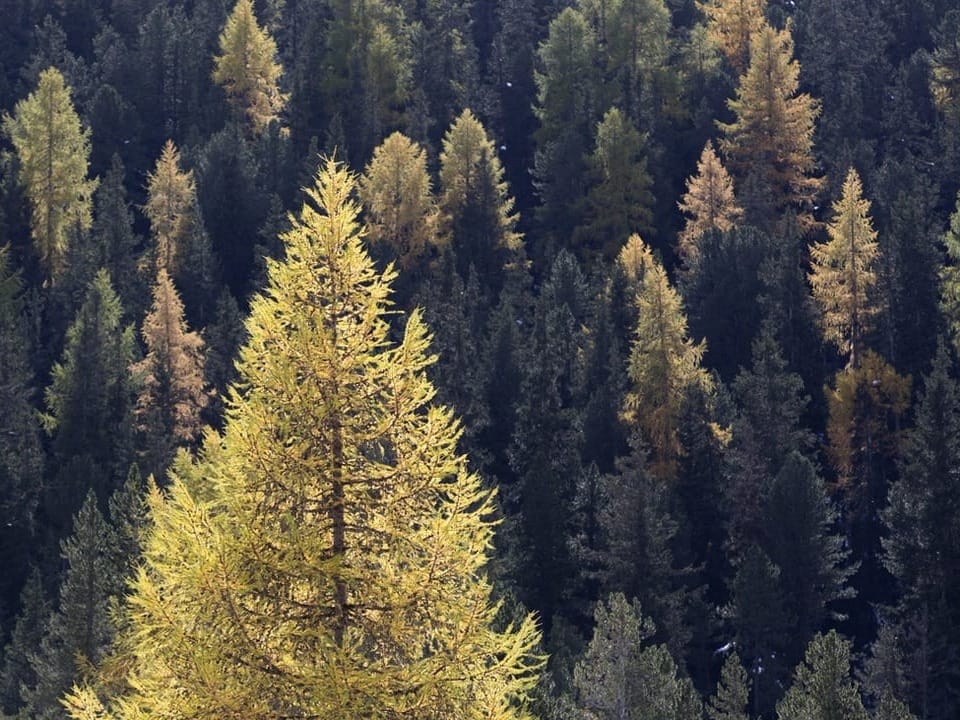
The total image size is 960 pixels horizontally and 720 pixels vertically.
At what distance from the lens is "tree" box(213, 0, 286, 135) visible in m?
89.6

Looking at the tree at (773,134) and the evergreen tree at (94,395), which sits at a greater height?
the tree at (773,134)

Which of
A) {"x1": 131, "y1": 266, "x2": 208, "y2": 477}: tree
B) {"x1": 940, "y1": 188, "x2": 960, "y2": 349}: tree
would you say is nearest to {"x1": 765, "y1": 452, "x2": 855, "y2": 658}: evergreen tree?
{"x1": 940, "y1": 188, "x2": 960, "y2": 349}: tree

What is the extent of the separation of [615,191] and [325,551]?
64760 mm

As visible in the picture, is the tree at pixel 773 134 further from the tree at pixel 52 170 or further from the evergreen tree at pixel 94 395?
the tree at pixel 52 170

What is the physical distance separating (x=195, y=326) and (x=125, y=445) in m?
14.1

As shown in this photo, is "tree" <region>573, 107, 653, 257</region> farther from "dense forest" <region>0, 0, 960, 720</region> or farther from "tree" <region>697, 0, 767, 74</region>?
"tree" <region>697, 0, 767, 74</region>

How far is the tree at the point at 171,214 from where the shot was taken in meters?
73.2

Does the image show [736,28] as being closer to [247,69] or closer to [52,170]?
[247,69]

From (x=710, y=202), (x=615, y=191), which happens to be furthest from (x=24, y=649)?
(x=615, y=191)

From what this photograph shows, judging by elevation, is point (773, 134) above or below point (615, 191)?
above

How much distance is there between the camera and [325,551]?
46.1 ft

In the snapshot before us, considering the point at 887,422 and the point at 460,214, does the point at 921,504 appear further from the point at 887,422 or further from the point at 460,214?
the point at 460,214

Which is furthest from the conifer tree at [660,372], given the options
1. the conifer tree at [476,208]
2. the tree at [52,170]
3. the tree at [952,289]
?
the tree at [52,170]

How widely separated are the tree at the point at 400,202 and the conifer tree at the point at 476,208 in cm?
124
